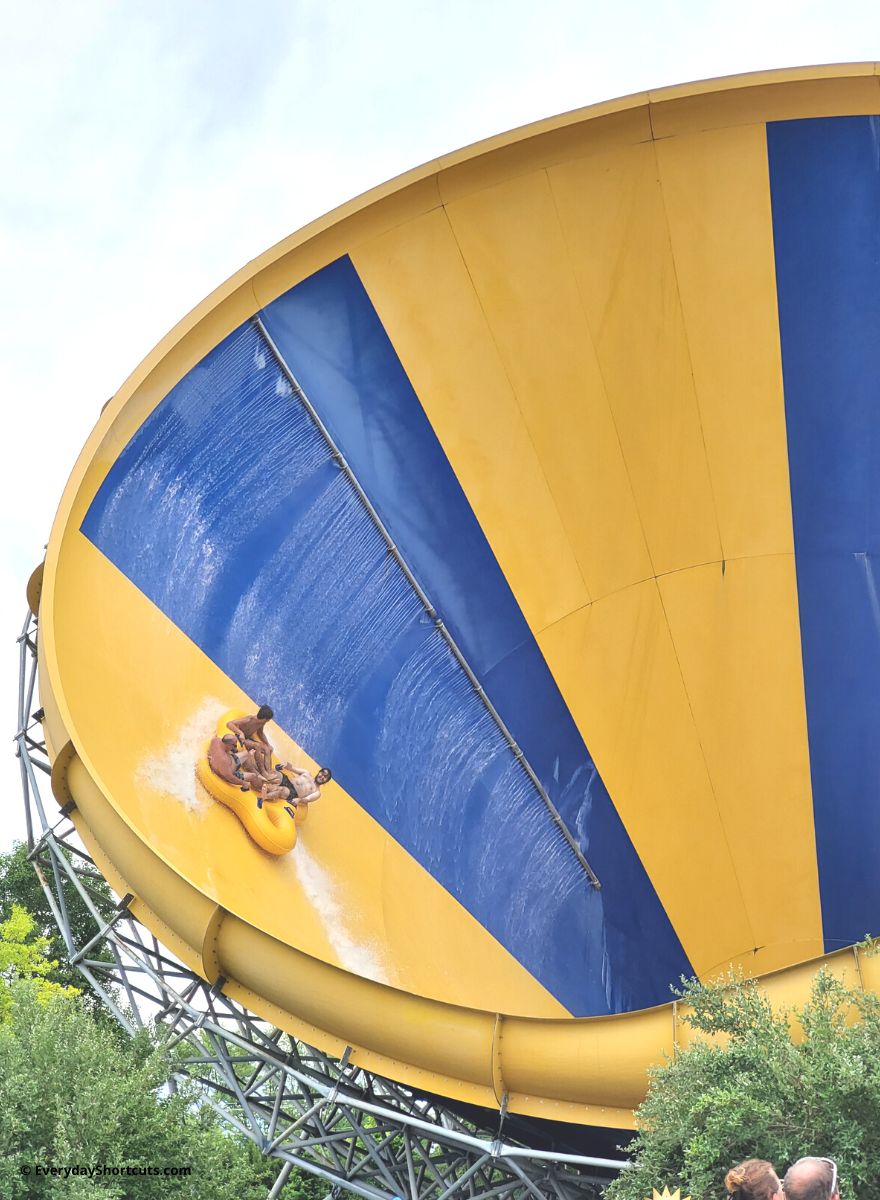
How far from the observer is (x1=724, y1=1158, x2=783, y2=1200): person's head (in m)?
5.08

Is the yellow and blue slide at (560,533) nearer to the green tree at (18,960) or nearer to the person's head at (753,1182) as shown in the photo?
the person's head at (753,1182)

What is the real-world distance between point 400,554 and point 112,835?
4.04 metres

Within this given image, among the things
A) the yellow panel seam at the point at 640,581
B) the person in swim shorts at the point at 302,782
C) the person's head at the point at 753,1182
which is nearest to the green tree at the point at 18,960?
the person in swim shorts at the point at 302,782

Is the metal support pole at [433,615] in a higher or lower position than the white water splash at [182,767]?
higher

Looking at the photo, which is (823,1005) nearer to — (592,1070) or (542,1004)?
(592,1070)

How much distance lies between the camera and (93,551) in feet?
29.4

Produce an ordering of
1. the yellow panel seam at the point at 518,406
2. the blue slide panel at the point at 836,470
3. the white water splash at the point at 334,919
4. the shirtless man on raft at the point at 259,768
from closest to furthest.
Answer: the white water splash at the point at 334,919, the shirtless man on raft at the point at 259,768, the blue slide panel at the point at 836,470, the yellow panel seam at the point at 518,406

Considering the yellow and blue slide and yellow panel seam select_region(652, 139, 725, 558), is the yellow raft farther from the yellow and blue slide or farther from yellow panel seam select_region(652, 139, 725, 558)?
yellow panel seam select_region(652, 139, 725, 558)

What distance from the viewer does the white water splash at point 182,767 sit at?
26.8 feet

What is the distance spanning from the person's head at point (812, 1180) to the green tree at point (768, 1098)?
22 centimetres

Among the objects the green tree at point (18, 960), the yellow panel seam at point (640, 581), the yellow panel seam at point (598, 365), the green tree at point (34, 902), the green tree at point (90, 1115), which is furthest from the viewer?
the green tree at point (34, 902)

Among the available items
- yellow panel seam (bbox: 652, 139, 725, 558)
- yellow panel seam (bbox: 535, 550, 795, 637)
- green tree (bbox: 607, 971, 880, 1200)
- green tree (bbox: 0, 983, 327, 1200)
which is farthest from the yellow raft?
yellow panel seam (bbox: 652, 139, 725, 558)

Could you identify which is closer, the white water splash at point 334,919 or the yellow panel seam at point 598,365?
the white water splash at point 334,919

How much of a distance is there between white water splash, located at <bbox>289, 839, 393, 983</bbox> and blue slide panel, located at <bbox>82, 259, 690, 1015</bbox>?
2.96 feet
